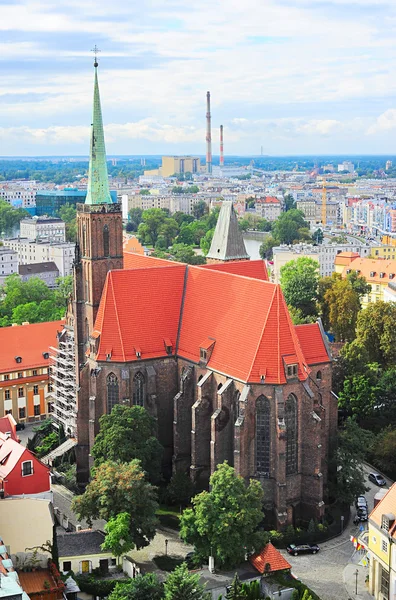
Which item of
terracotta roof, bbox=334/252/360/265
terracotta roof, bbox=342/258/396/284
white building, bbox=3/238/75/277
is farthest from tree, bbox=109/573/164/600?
white building, bbox=3/238/75/277

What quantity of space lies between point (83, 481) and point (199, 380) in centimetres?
1421

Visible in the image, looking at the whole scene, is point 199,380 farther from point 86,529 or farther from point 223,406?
point 86,529

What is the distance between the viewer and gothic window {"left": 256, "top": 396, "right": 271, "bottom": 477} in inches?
2621

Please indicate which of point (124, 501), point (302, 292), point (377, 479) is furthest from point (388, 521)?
point (302, 292)

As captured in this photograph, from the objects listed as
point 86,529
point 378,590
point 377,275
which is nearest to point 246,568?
point 378,590

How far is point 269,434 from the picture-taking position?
6669 centimetres

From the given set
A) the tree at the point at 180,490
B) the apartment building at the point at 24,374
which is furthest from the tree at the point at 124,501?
the apartment building at the point at 24,374

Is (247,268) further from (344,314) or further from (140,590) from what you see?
(140,590)

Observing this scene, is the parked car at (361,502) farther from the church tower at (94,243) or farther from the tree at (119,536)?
the church tower at (94,243)

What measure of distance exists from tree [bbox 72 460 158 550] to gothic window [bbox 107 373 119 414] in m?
13.2

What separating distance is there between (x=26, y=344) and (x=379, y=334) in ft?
131

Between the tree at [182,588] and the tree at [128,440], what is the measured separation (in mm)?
16931

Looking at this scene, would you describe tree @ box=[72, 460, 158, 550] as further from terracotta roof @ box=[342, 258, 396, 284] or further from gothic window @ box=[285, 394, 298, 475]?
terracotta roof @ box=[342, 258, 396, 284]

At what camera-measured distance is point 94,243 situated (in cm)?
7931
